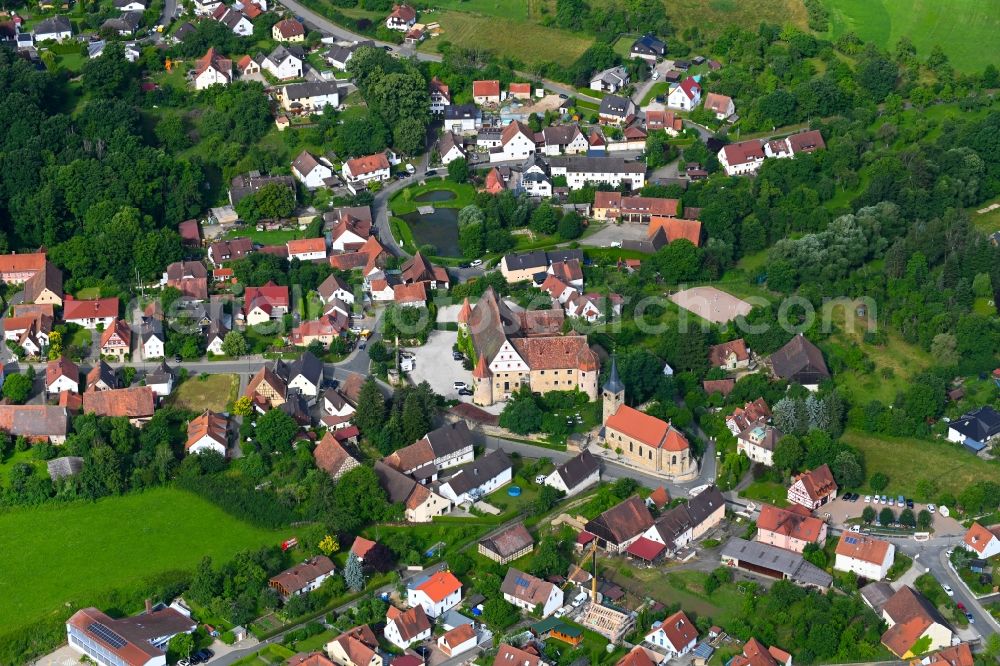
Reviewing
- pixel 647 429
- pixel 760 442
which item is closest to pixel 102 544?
pixel 647 429

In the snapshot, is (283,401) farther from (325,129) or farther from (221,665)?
(325,129)

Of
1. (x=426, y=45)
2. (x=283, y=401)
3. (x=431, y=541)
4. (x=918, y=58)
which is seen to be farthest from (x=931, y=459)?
(x=426, y=45)

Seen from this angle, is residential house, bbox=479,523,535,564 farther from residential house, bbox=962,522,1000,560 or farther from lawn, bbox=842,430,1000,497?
residential house, bbox=962,522,1000,560

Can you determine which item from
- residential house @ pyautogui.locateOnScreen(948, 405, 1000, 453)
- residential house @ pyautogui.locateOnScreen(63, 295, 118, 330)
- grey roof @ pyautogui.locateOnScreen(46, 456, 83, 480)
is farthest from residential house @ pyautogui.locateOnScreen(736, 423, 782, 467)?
residential house @ pyautogui.locateOnScreen(63, 295, 118, 330)

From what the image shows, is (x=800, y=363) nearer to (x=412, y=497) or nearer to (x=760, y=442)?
(x=760, y=442)

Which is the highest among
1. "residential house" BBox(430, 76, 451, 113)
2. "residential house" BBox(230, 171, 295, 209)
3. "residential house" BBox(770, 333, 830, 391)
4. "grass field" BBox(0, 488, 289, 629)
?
"residential house" BBox(430, 76, 451, 113)

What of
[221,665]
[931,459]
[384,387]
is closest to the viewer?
[221,665]

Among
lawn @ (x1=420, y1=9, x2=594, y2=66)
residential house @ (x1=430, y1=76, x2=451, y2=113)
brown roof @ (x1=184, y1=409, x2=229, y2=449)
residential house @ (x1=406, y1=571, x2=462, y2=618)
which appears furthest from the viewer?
lawn @ (x1=420, y1=9, x2=594, y2=66)
